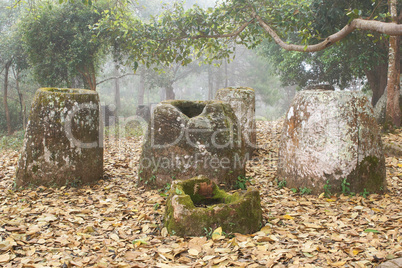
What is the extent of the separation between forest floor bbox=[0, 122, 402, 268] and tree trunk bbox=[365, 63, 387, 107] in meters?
6.47

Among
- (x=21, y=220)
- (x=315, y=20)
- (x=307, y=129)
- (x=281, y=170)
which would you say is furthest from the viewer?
(x=315, y=20)

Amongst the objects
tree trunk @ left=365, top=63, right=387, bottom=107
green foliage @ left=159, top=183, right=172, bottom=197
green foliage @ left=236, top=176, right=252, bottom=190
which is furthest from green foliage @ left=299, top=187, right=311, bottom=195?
tree trunk @ left=365, top=63, right=387, bottom=107

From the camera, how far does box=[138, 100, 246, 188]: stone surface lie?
4855 millimetres

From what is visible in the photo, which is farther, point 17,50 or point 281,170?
point 17,50

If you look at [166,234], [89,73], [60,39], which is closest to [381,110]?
[166,234]

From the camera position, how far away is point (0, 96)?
61.0 feet

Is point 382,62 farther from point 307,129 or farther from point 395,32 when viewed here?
point 395,32

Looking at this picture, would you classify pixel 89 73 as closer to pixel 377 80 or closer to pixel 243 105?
pixel 243 105

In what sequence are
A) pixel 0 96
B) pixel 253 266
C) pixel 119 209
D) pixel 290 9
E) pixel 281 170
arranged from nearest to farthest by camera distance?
1. pixel 253 266
2. pixel 119 209
3. pixel 281 170
4. pixel 290 9
5. pixel 0 96

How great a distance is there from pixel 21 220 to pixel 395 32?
467cm

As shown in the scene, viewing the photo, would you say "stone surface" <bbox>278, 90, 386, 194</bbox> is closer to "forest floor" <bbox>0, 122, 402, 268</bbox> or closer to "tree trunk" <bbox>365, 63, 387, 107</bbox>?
"forest floor" <bbox>0, 122, 402, 268</bbox>

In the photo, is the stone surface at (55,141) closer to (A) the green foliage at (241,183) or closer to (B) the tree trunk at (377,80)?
(A) the green foliage at (241,183)

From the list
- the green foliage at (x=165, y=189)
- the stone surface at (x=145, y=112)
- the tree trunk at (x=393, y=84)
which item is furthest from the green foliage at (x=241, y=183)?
the stone surface at (x=145, y=112)

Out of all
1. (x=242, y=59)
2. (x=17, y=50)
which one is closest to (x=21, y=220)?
(x=17, y=50)
